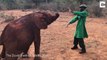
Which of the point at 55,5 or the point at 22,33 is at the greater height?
the point at 22,33

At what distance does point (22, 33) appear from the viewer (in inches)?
271

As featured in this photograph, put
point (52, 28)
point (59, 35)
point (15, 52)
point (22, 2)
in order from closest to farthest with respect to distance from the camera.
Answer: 1. point (15, 52)
2. point (59, 35)
3. point (52, 28)
4. point (22, 2)

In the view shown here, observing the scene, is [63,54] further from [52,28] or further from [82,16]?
[52,28]

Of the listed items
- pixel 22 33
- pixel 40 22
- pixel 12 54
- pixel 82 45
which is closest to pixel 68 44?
pixel 82 45

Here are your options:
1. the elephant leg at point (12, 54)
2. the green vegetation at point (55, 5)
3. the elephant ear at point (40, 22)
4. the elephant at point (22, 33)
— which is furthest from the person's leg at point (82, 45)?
the green vegetation at point (55, 5)

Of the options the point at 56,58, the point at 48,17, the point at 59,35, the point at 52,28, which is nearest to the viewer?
the point at 48,17

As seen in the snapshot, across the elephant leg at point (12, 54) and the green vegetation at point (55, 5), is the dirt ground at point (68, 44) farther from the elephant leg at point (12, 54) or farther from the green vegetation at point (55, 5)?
the green vegetation at point (55, 5)

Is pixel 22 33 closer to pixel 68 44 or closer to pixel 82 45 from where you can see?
pixel 82 45

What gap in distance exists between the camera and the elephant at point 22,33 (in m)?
6.82

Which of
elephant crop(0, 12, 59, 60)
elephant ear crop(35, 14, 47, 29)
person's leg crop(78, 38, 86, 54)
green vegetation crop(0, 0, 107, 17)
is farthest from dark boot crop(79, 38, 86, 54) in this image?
green vegetation crop(0, 0, 107, 17)

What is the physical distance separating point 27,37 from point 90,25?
6.81 m

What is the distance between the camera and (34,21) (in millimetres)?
7102

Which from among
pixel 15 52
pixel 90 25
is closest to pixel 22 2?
pixel 90 25

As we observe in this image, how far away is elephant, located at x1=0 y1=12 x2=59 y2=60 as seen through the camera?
682 centimetres
